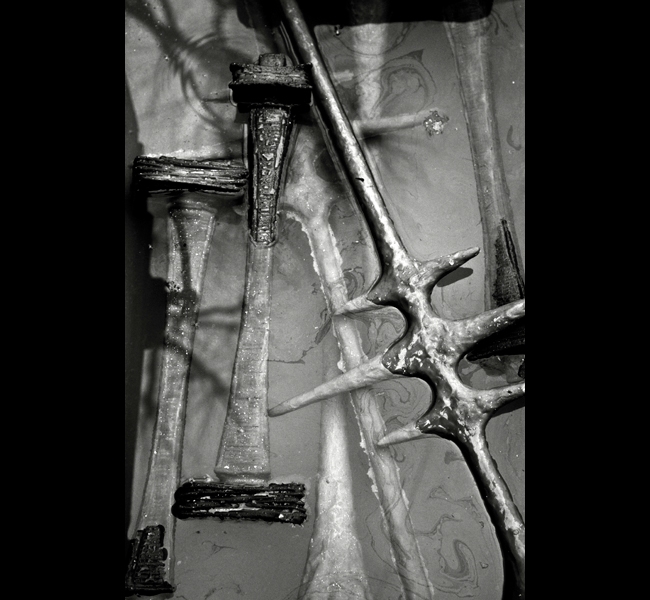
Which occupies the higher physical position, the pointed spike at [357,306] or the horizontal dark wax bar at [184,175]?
the horizontal dark wax bar at [184,175]

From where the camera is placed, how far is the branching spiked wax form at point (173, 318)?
0.83 meters

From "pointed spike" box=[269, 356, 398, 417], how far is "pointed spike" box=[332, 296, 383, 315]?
7cm

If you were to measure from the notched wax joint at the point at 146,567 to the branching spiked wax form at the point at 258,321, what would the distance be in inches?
2.0

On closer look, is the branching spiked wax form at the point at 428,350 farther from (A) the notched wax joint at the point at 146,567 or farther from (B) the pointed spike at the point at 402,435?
(A) the notched wax joint at the point at 146,567

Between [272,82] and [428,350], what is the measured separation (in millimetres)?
416

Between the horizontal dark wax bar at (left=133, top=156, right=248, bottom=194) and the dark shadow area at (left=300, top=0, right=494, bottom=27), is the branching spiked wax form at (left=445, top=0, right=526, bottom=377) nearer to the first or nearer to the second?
the dark shadow area at (left=300, top=0, right=494, bottom=27)

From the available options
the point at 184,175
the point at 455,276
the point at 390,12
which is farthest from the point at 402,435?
the point at 390,12

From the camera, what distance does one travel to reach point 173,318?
2.82 feet

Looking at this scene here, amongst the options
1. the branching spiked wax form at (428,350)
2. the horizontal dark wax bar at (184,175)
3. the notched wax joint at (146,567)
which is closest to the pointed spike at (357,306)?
the branching spiked wax form at (428,350)

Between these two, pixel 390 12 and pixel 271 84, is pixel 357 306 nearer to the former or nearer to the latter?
pixel 271 84

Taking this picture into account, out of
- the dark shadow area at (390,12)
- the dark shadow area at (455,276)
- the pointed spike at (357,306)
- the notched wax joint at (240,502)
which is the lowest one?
the notched wax joint at (240,502)

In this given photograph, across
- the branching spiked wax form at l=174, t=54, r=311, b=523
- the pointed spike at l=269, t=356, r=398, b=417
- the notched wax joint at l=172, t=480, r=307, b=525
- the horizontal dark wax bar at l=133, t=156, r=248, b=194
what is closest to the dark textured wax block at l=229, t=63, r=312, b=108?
the branching spiked wax form at l=174, t=54, r=311, b=523
